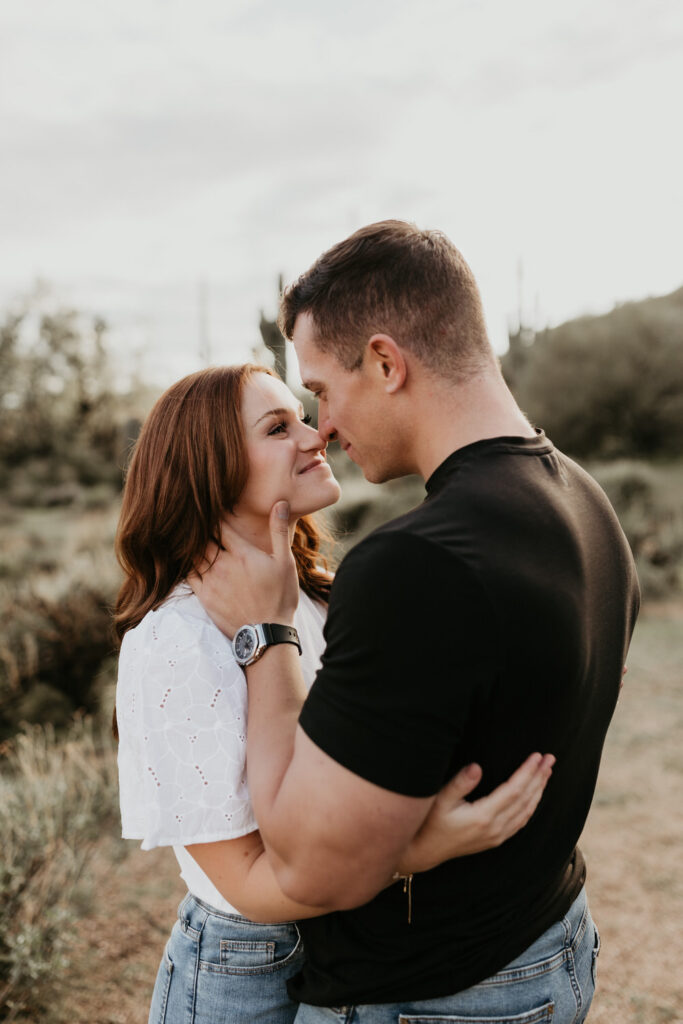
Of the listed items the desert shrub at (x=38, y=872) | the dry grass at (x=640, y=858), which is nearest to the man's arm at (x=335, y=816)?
the desert shrub at (x=38, y=872)

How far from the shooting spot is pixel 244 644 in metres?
1.73

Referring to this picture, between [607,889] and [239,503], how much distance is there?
4.00 m

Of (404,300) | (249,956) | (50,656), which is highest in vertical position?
(404,300)

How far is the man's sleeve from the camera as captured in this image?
48.0 inches

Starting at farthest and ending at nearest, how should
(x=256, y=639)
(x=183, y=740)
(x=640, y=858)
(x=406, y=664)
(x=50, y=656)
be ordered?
(x=50, y=656) → (x=640, y=858) → (x=256, y=639) → (x=183, y=740) → (x=406, y=664)

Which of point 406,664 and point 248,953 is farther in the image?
point 248,953

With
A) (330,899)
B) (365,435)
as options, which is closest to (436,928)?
(330,899)

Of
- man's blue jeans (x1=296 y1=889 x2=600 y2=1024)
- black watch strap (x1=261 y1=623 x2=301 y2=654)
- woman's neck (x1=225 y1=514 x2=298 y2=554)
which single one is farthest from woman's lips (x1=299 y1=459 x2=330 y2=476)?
man's blue jeans (x1=296 y1=889 x2=600 y2=1024)

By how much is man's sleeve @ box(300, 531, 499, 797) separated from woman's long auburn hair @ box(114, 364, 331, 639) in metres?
0.89

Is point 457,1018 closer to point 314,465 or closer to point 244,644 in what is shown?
point 244,644

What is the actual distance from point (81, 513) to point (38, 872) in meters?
20.8

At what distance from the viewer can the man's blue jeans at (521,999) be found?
4.85 ft

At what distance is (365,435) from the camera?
6.08ft

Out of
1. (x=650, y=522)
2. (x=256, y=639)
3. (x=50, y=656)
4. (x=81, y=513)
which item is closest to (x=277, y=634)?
(x=256, y=639)
